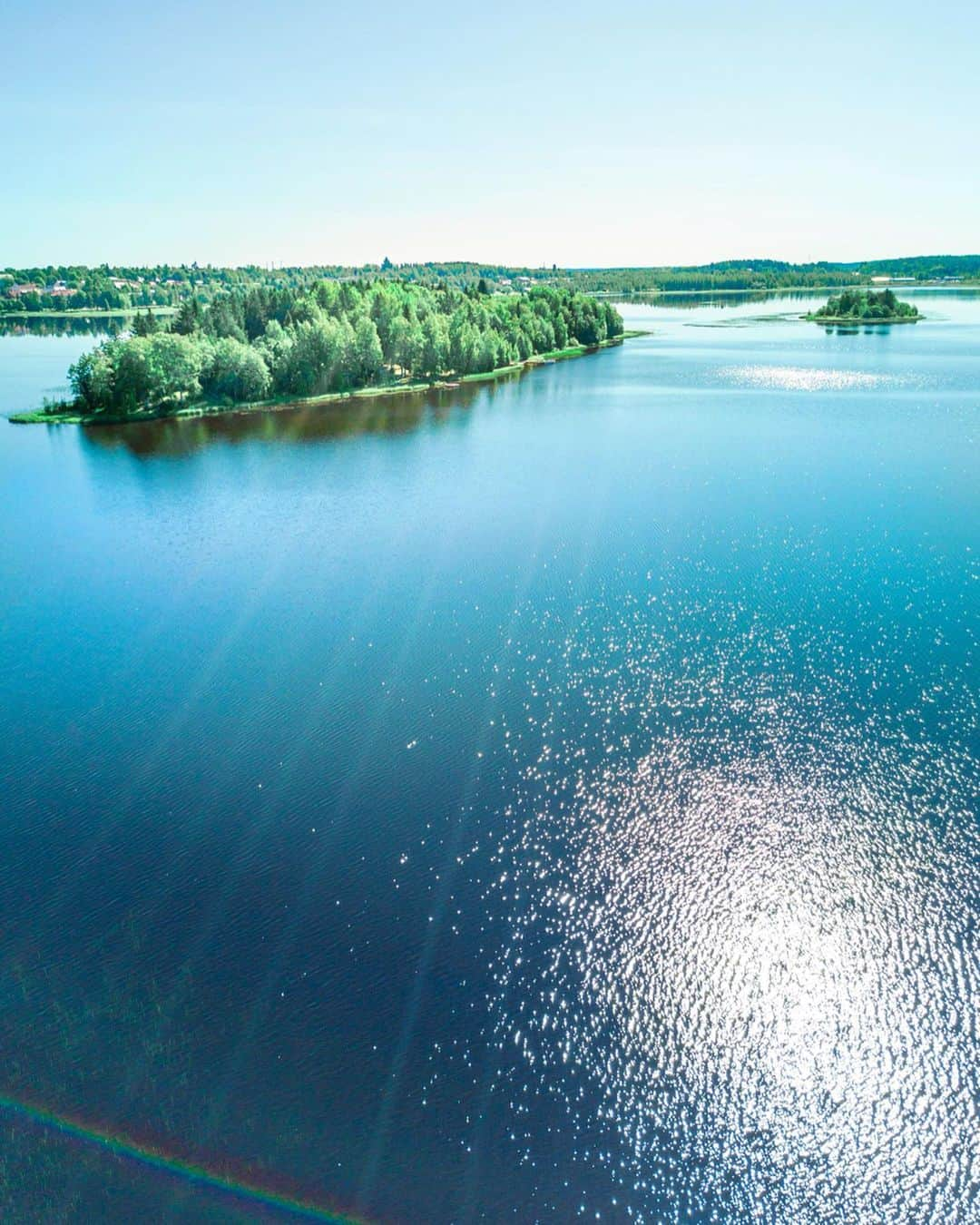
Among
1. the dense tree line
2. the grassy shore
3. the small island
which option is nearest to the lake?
the grassy shore

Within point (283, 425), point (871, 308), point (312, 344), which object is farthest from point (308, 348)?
point (871, 308)

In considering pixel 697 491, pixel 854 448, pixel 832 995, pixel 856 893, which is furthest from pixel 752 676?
pixel 854 448

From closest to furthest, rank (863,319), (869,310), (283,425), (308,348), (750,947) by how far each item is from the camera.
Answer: (750,947) → (283,425) → (308,348) → (863,319) → (869,310)

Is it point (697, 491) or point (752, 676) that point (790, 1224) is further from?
point (697, 491)

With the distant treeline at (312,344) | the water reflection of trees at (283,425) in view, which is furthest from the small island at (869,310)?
the water reflection of trees at (283,425)

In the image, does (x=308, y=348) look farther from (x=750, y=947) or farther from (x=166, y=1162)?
(x=166, y=1162)

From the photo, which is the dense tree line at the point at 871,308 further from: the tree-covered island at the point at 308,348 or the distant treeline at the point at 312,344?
the tree-covered island at the point at 308,348
